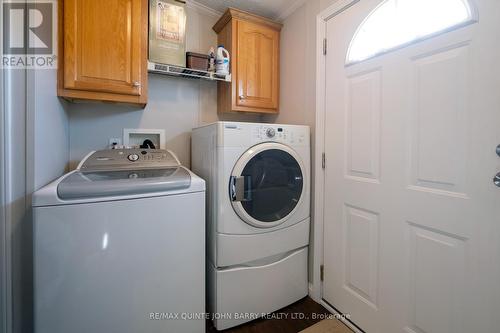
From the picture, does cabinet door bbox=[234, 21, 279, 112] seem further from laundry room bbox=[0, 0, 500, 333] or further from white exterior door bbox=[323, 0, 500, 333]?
white exterior door bbox=[323, 0, 500, 333]

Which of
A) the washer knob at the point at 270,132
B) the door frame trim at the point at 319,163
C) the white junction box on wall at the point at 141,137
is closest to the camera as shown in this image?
the washer knob at the point at 270,132

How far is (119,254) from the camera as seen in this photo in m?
0.98

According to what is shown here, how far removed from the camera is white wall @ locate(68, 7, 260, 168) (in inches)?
61.9

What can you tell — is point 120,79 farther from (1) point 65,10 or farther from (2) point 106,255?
(2) point 106,255

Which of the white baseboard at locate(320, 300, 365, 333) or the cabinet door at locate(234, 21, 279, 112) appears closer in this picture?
the white baseboard at locate(320, 300, 365, 333)

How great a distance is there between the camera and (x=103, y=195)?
938mm

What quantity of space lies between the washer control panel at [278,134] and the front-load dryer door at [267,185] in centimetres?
5

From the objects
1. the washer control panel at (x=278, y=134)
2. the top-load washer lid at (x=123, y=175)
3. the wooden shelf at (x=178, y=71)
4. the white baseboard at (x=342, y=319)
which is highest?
the wooden shelf at (x=178, y=71)

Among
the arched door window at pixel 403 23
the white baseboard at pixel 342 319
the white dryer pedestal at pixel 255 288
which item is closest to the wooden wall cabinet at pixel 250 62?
the arched door window at pixel 403 23

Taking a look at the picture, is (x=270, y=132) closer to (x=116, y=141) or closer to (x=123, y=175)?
(x=123, y=175)

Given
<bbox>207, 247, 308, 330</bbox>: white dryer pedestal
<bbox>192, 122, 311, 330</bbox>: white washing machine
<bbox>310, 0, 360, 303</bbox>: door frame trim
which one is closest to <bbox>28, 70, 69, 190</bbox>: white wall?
<bbox>192, 122, 311, 330</bbox>: white washing machine

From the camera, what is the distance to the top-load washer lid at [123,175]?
0.91 metres

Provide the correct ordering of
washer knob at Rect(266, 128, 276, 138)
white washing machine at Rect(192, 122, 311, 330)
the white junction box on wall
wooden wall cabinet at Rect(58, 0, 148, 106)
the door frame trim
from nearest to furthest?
wooden wall cabinet at Rect(58, 0, 148, 106) → white washing machine at Rect(192, 122, 311, 330) → washer knob at Rect(266, 128, 276, 138) → the door frame trim → the white junction box on wall

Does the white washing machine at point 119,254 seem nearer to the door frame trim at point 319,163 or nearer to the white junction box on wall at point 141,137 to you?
the white junction box on wall at point 141,137
